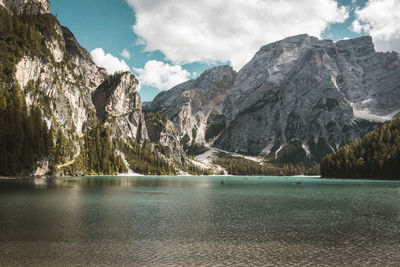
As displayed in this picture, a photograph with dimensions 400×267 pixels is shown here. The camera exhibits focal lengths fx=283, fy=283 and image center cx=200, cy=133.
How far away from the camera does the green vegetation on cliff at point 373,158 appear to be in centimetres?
15200

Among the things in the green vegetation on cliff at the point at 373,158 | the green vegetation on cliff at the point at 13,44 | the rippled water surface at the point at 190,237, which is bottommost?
the rippled water surface at the point at 190,237

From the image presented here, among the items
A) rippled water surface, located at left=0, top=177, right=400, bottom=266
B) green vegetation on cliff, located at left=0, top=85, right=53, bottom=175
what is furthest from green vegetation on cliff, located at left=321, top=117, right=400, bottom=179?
green vegetation on cliff, located at left=0, top=85, right=53, bottom=175

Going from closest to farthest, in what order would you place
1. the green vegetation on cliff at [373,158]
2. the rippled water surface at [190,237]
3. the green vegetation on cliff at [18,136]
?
the rippled water surface at [190,237], the green vegetation on cliff at [18,136], the green vegetation on cliff at [373,158]

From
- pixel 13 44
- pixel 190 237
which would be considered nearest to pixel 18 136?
pixel 13 44

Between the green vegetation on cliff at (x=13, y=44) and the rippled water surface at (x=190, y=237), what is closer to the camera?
the rippled water surface at (x=190, y=237)

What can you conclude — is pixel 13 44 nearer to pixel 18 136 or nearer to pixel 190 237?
pixel 18 136

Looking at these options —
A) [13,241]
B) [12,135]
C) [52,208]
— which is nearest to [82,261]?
[13,241]

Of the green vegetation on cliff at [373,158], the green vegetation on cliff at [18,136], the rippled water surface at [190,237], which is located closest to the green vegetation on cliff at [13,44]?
the green vegetation on cliff at [18,136]

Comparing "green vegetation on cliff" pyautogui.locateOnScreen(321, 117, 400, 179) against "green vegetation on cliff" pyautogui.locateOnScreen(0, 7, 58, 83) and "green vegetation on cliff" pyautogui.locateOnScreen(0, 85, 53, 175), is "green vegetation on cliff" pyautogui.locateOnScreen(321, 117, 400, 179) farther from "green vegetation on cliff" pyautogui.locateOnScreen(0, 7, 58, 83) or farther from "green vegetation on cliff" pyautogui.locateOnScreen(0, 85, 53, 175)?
"green vegetation on cliff" pyautogui.locateOnScreen(0, 7, 58, 83)

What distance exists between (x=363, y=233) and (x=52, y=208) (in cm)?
4030

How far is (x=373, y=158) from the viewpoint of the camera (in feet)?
529

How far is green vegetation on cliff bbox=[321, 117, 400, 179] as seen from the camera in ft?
499

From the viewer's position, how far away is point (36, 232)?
2684cm

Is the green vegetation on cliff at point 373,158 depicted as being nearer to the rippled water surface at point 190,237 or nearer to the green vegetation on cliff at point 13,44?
the rippled water surface at point 190,237
